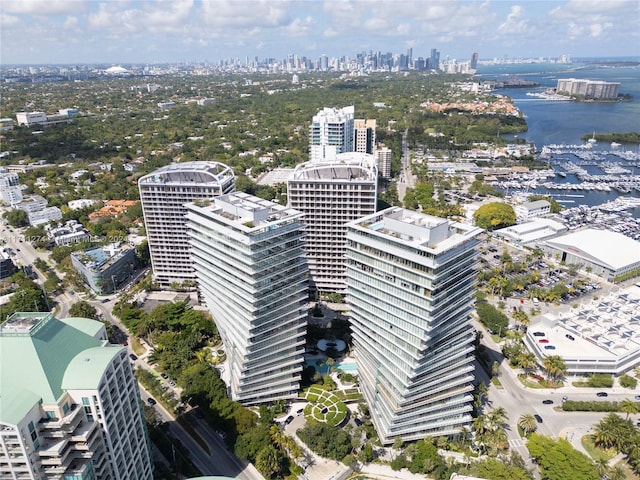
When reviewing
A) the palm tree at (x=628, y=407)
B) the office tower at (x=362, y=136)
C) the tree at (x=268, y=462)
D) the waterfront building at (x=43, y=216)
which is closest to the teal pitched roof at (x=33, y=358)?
the tree at (x=268, y=462)

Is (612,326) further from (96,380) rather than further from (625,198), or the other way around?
(625,198)

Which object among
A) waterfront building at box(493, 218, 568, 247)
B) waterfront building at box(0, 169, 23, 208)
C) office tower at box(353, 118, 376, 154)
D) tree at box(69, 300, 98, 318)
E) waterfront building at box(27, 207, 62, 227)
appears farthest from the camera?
office tower at box(353, 118, 376, 154)

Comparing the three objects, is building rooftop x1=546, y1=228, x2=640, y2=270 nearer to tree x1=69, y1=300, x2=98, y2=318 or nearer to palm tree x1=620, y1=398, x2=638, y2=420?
palm tree x1=620, y1=398, x2=638, y2=420

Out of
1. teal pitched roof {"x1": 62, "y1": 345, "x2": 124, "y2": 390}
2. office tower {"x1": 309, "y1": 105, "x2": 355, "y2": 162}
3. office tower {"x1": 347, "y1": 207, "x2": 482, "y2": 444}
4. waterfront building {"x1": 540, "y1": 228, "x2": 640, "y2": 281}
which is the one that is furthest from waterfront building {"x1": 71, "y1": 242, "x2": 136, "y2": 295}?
waterfront building {"x1": 540, "y1": 228, "x2": 640, "y2": 281}

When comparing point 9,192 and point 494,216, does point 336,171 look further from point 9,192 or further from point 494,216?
point 9,192

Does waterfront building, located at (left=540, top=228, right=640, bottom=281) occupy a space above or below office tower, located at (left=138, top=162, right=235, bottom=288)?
below
